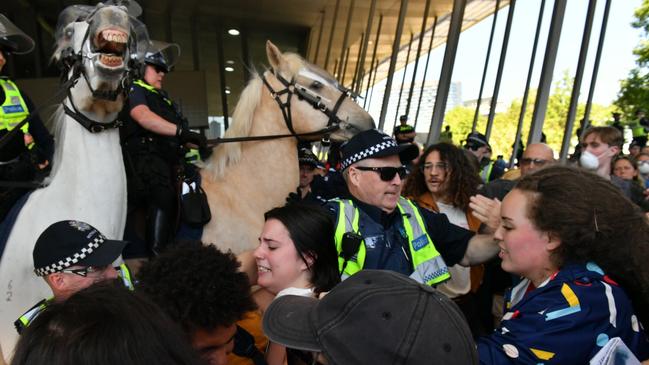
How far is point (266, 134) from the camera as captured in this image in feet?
12.6

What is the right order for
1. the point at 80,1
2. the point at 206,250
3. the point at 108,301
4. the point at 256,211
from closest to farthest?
the point at 108,301 < the point at 206,250 < the point at 256,211 < the point at 80,1

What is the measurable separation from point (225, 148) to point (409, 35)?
21.3m

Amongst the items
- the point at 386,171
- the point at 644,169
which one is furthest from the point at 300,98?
the point at 644,169

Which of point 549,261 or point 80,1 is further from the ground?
point 80,1

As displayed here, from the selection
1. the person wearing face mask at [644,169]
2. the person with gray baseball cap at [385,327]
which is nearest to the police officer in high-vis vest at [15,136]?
the person with gray baseball cap at [385,327]

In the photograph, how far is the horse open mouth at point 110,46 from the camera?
8.71ft

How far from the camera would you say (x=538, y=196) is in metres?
1.91

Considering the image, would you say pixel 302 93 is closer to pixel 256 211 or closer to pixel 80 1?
pixel 256 211

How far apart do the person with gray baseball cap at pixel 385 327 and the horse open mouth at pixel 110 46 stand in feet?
6.43

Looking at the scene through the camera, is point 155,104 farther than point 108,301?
Yes

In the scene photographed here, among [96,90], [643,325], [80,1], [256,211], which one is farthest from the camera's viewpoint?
[80,1]

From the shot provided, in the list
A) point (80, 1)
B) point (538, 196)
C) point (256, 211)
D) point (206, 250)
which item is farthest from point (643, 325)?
point (80, 1)

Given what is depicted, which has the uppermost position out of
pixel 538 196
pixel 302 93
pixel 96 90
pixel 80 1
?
pixel 80 1

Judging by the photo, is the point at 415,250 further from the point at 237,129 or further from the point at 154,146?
the point at 154,146
